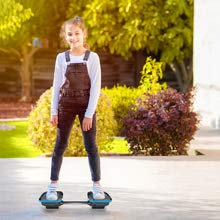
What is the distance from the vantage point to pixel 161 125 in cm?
1498

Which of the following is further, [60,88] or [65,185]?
[65,185]

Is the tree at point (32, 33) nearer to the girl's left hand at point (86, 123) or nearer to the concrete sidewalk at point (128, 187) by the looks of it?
the concrete sidewalk at point (128, 187)

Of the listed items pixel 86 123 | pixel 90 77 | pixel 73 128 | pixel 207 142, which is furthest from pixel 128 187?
pixel 207 142

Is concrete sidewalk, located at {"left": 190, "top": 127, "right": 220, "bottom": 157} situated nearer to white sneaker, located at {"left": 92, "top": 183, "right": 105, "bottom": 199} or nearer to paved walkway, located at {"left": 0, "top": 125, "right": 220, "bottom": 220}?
paved walkway, located at {"left": 0, "top": 125, "right": 220, "bottom": 220}

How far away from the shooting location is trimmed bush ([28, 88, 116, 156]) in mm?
14898

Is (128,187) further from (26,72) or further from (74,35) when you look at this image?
(26,72)

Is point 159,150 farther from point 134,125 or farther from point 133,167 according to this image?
point 133,167

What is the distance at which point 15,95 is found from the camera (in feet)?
112

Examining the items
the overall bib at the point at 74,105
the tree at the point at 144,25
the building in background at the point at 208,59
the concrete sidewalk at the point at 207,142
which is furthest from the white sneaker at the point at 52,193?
the tree at the point at 144,25

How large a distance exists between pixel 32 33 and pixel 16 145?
13.8 meters

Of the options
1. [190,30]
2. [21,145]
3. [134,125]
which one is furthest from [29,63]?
[134,125]

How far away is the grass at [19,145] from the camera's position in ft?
55.2

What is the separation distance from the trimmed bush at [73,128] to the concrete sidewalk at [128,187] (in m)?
0.57

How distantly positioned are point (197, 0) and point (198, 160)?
335 inches
